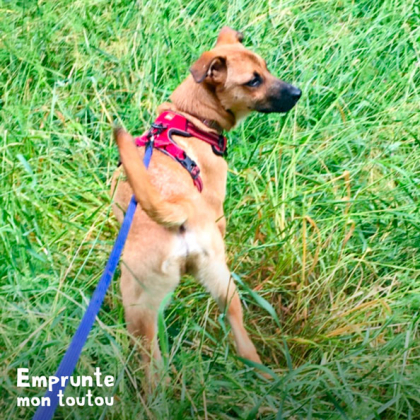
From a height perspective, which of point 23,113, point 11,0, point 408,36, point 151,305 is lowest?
point 151,305

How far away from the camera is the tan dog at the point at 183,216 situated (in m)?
2.54

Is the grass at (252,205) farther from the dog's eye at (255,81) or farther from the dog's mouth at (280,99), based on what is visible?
the dog's eye at (255,81)

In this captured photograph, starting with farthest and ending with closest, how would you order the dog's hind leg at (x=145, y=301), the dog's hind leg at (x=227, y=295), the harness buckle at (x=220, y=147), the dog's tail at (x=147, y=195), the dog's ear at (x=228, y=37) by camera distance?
the dog's ear at (x=228, y=37)
the harness buckle at (x=220, y=147)
the dog's hind leg at (x=227, y=295)
the dog's hind leg at (x=145, y=301)
the dog's tail at (x=147, y=195)

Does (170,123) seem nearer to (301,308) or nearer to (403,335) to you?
(301,308)

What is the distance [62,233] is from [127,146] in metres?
1.30

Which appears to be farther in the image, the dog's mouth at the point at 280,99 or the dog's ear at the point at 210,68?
the dog's mouth at the point at 280,99

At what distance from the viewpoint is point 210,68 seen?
10.4ft

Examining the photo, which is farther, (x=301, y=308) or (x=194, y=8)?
(x=194, y=8)

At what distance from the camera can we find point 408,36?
442 cm

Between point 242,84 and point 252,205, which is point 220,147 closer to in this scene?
point 242,84

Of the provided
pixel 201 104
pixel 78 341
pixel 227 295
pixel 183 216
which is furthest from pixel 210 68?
pixel 78 341

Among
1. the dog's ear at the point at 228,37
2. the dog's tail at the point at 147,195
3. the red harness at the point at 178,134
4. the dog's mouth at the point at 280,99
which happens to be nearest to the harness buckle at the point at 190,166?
the red harness at the point at 178,134

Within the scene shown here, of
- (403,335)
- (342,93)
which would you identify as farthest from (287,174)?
(403,335)

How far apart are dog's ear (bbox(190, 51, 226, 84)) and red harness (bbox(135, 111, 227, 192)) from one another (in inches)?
8.0
